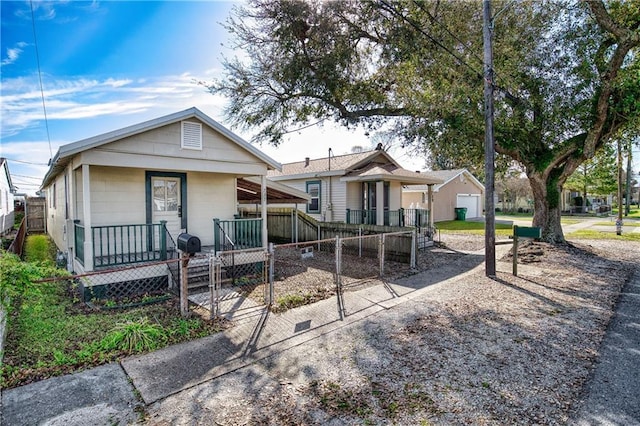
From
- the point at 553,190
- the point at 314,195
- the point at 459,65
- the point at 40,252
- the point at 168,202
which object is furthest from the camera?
the point at 314,195

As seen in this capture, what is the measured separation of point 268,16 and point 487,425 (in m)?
12.1

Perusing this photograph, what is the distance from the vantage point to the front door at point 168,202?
28.3 feet

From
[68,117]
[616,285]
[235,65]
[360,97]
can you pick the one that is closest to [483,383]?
[616,285]

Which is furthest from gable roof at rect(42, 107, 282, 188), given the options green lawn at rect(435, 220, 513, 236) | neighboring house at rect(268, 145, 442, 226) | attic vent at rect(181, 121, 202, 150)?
green lawn at rect(435, 220, 513, 236)

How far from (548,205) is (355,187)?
26.3 ft

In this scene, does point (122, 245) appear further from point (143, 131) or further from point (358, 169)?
point (358, 169)

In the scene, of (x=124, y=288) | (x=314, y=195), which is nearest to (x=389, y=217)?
(x=314, y=195)

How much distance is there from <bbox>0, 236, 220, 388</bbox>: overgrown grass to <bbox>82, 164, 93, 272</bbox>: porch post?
2.82 ft

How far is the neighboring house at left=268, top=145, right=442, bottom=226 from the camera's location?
15.0 meters

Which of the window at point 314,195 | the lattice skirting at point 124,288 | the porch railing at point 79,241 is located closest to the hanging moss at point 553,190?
the window at point 314,195

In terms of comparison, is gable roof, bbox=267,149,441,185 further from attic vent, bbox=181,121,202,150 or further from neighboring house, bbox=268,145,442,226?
attic vent, bbox=181,121,202,150

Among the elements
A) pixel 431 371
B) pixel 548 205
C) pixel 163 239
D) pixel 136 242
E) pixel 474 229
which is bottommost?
pixel 431 371

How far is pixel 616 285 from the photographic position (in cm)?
785

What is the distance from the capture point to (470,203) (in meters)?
31.4
